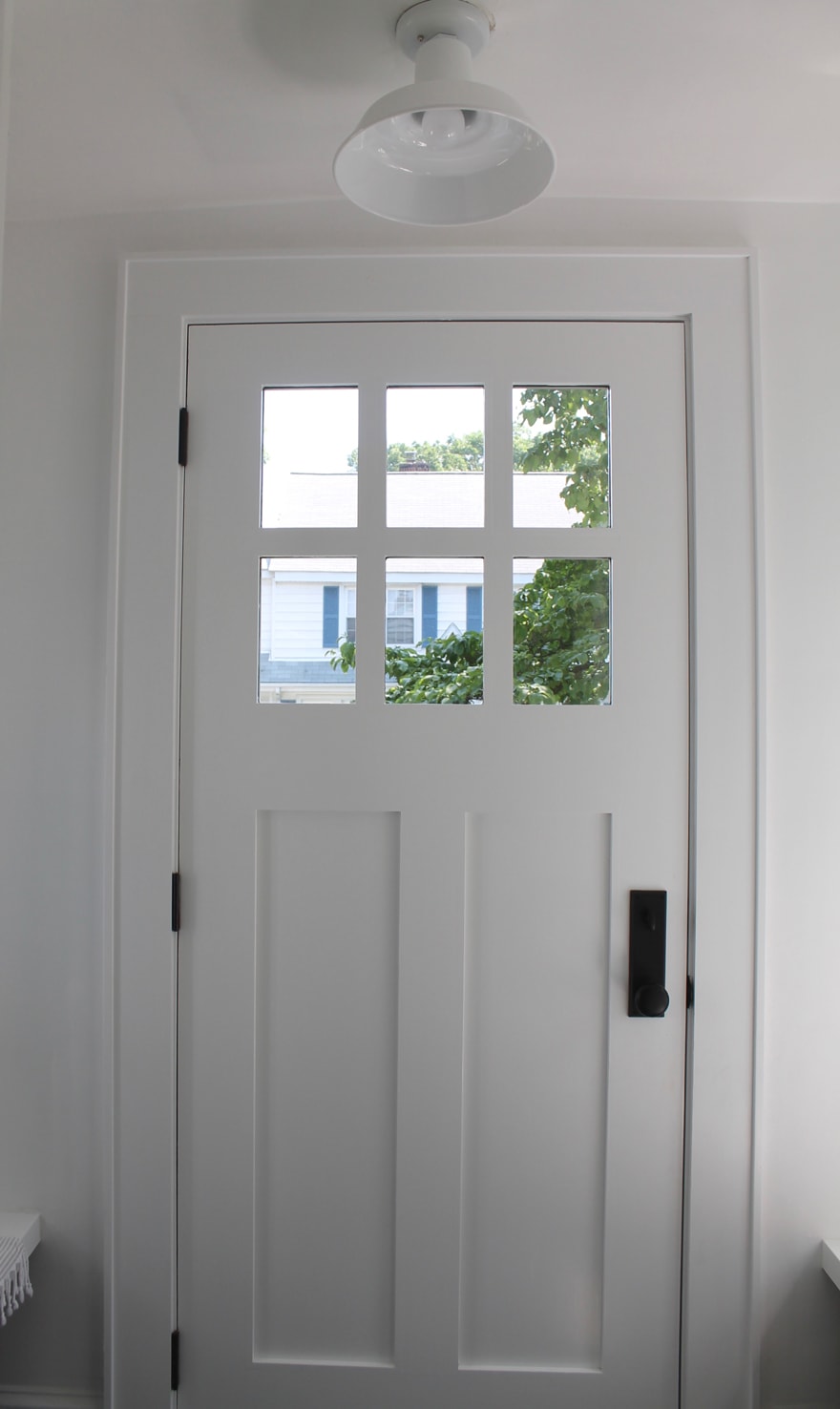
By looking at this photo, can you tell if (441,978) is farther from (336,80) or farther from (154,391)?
(336,80)

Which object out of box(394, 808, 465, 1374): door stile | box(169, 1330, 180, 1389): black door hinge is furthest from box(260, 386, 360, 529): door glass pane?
box(169, 1330, 180, 1389): black door hinge

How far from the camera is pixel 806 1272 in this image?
1592mm

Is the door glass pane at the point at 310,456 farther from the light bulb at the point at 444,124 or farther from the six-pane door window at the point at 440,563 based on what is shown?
the light bulb at the point at 444,124

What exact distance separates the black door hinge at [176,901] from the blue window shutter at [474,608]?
711mm

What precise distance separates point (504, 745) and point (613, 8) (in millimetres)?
1107

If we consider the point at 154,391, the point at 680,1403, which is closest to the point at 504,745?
the point at 154,391

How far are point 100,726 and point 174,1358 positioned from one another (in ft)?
3.83

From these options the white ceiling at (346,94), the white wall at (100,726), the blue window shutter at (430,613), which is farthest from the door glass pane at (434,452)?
the white ceiling at (346,94)

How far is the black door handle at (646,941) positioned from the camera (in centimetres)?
158

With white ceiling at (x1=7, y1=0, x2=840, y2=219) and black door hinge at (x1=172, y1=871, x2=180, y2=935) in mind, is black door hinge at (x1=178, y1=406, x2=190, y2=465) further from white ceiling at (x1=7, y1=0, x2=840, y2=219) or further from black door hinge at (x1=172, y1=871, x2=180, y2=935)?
black door hinge at (x1=172, y1=871, x2=180, y2=935)

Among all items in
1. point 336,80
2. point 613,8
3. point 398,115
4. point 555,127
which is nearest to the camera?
point 398,115

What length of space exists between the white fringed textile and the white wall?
10cm

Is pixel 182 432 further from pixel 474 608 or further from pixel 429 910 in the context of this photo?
pixel 429 910

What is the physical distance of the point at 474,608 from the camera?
164cm
